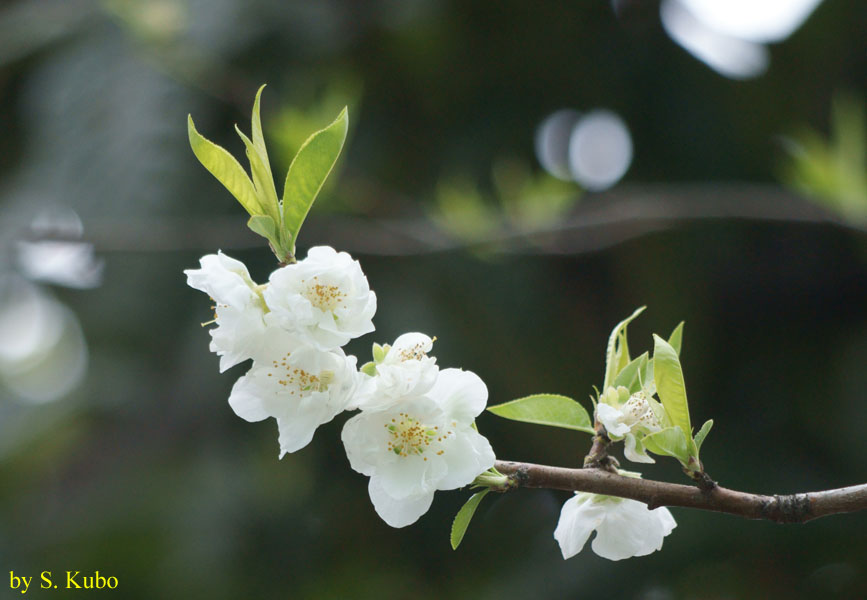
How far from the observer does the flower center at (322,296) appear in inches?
22.5

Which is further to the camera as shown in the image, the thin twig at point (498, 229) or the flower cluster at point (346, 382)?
the thin twig at point (498, 229)

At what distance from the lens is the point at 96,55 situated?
8.92 ft

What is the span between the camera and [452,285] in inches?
104

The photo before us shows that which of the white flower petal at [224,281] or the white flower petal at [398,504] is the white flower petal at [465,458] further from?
the white flower petal at [224,281]

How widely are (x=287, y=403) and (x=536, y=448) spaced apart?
1940 millimetres

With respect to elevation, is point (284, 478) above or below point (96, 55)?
below

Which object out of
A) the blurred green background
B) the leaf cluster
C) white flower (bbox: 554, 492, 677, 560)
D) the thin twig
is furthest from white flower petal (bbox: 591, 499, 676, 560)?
the blurred green background

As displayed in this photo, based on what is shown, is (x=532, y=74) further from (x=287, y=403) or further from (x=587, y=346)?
(x=287, y=403)

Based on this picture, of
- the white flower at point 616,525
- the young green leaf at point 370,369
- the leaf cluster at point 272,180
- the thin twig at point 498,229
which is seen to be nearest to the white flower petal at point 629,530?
the white flower at point 616,525

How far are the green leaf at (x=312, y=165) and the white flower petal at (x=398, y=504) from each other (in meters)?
0.22

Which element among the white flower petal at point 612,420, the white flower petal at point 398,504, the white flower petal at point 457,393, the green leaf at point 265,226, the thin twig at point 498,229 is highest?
the thin twig at point 498,229

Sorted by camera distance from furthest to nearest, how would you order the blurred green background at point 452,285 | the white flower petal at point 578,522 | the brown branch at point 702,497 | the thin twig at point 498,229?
the blurred green background at point 452,285
the thin twig at point 498,229
the white flower petal at point 578,522
the brown branch at point 702,497

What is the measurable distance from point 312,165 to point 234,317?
0.42 ft

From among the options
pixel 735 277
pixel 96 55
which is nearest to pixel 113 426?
pixel 96 55
